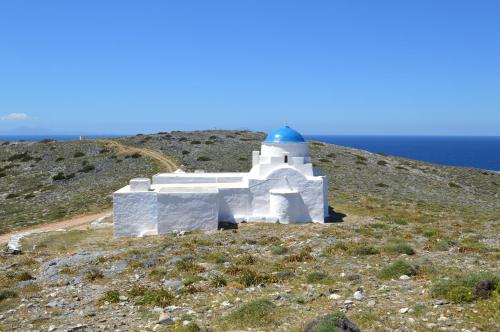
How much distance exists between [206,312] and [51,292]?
604 cm

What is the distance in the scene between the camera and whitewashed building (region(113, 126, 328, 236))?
82.7 feet

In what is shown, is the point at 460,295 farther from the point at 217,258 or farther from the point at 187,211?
the point at 187,211

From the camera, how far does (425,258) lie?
1638cm

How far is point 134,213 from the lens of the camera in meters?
25.2

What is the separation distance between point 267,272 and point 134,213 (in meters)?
12.4

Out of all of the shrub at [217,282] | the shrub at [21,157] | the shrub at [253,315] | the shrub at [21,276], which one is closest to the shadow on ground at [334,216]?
the shrub at [217,282]

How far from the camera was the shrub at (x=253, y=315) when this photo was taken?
10.6 m

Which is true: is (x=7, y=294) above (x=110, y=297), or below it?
below

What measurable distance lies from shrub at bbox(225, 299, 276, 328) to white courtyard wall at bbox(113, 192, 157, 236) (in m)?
14.8

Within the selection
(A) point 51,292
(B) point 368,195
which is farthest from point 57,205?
(B) point 368,195

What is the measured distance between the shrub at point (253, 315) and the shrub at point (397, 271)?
4.41m

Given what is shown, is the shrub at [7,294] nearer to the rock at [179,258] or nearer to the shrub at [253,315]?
the rock at [179,258]

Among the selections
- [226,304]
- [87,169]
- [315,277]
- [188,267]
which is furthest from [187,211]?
[87,169]

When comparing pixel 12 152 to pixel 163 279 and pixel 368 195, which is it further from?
pixel 163 279
